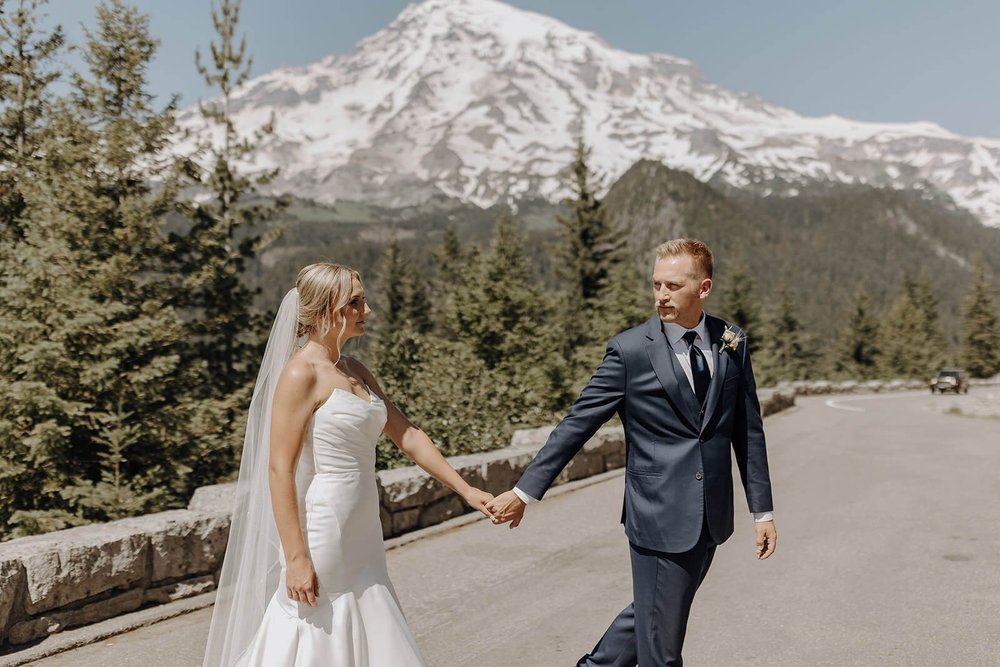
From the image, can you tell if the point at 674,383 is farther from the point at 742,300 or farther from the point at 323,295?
the point at 742,300

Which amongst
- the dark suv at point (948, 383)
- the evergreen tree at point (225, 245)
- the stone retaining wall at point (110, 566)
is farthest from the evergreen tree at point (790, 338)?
the stone retaining wall at point (110, 566)

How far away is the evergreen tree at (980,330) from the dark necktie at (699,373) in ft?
285

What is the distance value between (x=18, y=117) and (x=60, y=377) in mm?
13574

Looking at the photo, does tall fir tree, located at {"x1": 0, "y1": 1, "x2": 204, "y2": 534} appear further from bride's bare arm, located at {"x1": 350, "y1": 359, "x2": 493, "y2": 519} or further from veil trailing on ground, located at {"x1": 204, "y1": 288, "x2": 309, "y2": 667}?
bride's bare arm, located at {"x1": 350, "y1": 359, "x2": 493, "y2": 519}

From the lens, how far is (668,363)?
3189 mm

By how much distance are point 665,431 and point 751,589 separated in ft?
11.3

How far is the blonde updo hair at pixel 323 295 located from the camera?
318 centimetres

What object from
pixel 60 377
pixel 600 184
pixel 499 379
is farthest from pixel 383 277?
pixel 60 377

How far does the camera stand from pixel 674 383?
317 centimetres

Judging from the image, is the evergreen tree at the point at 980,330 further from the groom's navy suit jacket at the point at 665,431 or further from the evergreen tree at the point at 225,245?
the groom's navy suit jacket at the point at 665,431

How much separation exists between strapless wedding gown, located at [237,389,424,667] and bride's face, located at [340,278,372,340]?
0.26 m

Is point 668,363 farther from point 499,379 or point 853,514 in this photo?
point 499,379

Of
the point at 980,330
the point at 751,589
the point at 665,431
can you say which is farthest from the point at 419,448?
the point at 980,330

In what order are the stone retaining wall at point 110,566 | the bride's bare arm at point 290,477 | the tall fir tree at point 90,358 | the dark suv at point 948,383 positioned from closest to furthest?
1. the bride's bare arm at point 290,477
2. the stone retaining wall at point 110,566
3. the tall fir tree at point 90,358
4. the dark suv at point 948,383
